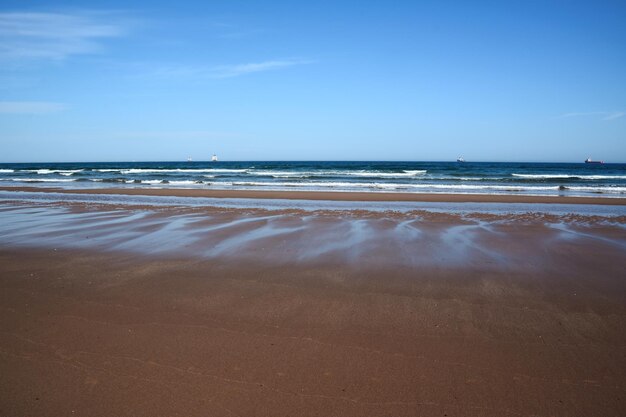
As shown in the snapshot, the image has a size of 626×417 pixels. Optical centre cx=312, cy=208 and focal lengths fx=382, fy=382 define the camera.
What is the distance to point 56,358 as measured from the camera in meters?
3.47

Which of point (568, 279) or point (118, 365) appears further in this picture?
point (568, 279)

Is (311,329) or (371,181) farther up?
(371,181)

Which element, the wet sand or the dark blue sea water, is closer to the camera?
the wet sand

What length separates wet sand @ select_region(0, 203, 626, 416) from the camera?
2.95 m

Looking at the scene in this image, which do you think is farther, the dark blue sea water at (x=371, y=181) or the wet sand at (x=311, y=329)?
the dark blue sea water at (x=371, y=181)

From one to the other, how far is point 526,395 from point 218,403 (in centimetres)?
239

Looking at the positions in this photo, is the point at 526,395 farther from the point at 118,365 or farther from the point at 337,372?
the point at 118,365

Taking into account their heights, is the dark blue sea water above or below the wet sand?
above

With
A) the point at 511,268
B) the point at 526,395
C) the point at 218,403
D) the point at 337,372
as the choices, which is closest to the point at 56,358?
the point at 218,403

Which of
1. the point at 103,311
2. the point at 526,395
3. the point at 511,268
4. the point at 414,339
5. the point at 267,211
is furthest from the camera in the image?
the point at 267,211

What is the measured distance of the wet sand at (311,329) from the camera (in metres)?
2.95

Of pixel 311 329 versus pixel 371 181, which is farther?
pixel 371 181

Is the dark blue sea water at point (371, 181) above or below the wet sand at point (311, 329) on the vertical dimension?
above

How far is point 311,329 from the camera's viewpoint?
13.3 ft
